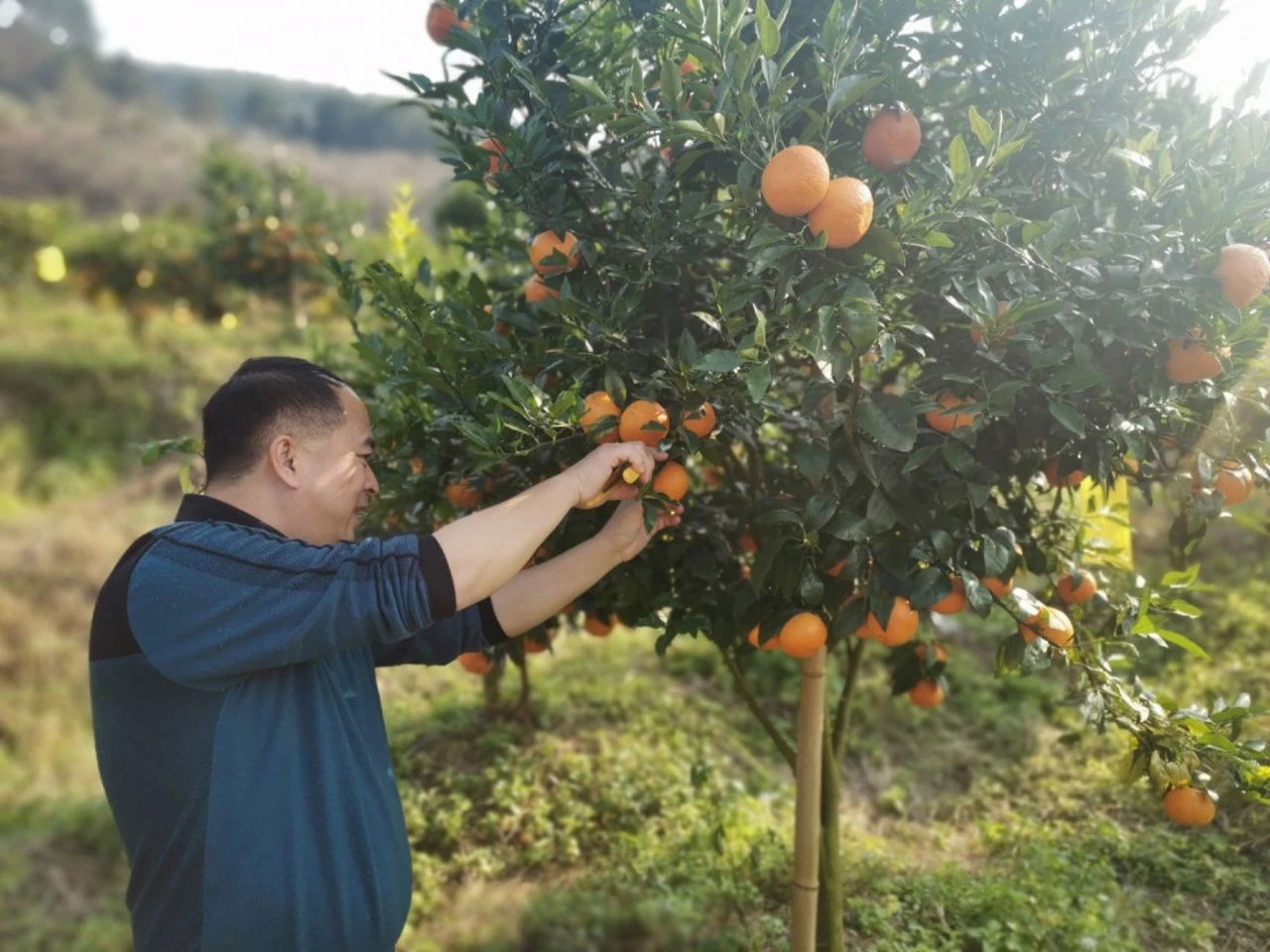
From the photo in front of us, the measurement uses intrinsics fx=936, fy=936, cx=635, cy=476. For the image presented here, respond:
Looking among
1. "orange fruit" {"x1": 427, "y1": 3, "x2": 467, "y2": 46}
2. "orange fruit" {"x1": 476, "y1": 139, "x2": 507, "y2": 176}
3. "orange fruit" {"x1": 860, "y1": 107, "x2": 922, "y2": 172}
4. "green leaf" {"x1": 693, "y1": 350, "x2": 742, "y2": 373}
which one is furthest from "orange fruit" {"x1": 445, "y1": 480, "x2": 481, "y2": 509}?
"orange fruit" {"x1": 860, "y1": 107, "x2": 922, "y2": 172}

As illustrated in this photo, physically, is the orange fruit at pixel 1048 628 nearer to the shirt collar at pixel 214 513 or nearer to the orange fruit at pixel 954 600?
the orange fruit at pixel 954 600

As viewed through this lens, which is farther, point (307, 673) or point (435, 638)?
point (435, 638)

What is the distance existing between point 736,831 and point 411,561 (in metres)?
1.94

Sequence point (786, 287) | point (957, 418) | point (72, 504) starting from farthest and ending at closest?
point (72, 504) < point (957, 418) < point (786, 287)

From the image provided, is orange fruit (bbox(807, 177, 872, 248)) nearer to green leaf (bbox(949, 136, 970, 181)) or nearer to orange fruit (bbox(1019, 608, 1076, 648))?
green leaf (bbox(949, 136, 970, 181))

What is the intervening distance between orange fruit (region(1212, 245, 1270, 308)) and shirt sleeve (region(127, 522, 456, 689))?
1.18m

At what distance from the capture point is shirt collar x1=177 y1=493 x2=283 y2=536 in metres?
1.39

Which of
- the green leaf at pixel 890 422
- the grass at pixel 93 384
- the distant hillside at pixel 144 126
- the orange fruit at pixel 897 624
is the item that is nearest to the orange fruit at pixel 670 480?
the green leaf at pixel 890 422

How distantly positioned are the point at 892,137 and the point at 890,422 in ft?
1.48

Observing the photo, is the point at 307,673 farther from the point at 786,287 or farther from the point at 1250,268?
the point at 1250,268

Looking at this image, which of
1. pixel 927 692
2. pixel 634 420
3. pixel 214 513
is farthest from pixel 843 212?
pixel 927 692

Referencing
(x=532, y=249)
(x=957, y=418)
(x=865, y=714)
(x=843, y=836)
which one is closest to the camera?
(x=957, y=418)

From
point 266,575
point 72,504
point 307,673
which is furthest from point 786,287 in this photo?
point 72,504

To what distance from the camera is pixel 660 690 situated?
3.98 meters
